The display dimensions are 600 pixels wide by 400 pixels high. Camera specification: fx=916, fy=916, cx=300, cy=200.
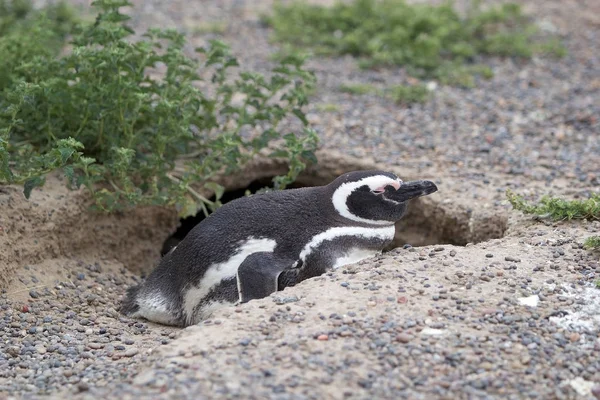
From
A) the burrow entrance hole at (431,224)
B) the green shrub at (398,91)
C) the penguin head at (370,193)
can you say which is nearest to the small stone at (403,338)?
the penguin head at (370,193)

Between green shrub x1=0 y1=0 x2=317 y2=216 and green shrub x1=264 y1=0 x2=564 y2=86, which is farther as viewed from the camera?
green shrub x1=264 y1=0 x2=564 y2=86

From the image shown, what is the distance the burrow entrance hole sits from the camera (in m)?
4.95

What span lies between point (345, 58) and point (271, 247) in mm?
3956

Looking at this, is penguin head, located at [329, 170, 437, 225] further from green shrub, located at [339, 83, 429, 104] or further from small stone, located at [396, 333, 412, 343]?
green shrub, located at [339, 83, 429, 104]

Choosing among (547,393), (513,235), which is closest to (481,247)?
(513,235)

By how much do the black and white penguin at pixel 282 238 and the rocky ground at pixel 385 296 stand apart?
0.56 feet

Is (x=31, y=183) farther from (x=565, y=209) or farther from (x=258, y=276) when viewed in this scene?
(x=565, y=209)

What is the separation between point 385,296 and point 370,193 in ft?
2.26

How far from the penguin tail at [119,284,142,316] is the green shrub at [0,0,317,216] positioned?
0.46 m

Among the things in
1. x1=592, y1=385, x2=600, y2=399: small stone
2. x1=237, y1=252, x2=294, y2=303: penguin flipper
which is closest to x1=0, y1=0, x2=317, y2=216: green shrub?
x1=237, y1=252, x2=294, y2=303: penguin flipper

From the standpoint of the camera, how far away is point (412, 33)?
7773 millimetres

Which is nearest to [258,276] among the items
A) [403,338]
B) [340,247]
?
[340,247]

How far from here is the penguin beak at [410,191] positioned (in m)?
4.19

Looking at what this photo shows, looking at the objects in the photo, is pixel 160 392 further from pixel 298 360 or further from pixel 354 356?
pixel 354 356
